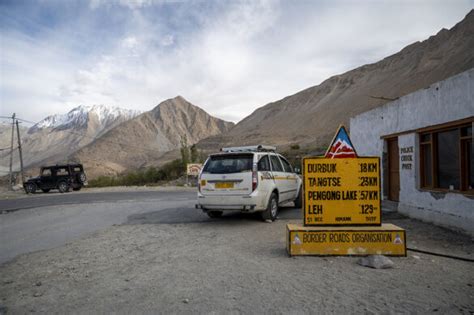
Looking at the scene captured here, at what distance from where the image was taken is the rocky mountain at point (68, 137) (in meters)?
134

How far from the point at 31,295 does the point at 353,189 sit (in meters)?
5.23

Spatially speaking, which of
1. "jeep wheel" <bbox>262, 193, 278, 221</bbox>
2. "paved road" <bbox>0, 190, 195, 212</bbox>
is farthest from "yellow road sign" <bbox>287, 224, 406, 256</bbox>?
"paved road" <bbox>0, 190, 195, 212</bbox>

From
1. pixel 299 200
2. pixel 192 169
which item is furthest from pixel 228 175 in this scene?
pixel 192 169

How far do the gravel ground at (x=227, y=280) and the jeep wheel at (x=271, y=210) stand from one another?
6.36 ft

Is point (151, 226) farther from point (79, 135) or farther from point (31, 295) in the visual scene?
point (79, 135)

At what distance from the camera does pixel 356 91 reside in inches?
3332

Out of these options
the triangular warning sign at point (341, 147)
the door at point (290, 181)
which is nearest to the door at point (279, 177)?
the door at point (290, 181)

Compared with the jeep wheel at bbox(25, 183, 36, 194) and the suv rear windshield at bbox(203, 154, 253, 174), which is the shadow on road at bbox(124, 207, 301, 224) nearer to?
the suv rear windshield at bbox(203, 154, 253, 174)

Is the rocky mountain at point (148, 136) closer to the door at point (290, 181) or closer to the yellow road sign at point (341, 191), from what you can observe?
the door at point (290, 181)

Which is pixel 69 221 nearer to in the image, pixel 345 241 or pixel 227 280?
pixel 227 280

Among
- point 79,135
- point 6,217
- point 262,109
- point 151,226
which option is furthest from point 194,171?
point 79,135

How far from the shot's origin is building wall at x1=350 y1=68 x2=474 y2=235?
762 cm

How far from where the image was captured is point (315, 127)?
79500mm

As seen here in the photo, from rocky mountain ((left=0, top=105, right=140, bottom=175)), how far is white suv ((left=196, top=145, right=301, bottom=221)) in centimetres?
11991
